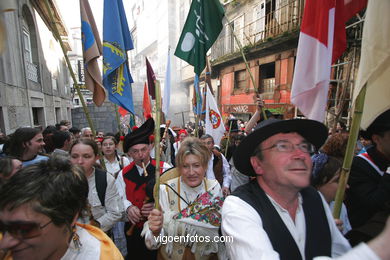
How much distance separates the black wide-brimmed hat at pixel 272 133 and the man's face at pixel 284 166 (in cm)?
5

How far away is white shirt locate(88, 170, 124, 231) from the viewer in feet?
6.94

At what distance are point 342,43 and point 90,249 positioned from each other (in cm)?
304

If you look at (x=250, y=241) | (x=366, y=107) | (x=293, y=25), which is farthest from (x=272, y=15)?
(x=250, y=241)

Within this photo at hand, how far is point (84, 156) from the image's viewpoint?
2.25 meters

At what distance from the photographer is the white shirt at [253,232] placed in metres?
1.03

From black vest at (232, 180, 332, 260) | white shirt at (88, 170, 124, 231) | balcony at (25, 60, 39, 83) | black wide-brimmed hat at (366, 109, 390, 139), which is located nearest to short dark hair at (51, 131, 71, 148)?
white shirt at (88, 170, 124, 231)

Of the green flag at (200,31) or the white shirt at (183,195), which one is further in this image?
the green flag at (200,31)

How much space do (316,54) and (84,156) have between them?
106 inches

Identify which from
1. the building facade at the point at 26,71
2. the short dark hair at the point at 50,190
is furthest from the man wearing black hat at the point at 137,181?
the building facade at the point at 26,71

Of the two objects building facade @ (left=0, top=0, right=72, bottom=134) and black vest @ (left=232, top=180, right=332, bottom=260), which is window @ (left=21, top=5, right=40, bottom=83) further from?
black vest @ (left=232, top=180, right=332, bottom=260)

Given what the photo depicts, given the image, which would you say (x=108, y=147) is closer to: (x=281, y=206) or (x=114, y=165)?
(x=114, y=165)

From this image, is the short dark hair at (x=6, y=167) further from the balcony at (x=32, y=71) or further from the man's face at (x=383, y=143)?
the balcony at (x=32, y=71)

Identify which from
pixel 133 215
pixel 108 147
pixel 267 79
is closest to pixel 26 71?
pixel 108 147

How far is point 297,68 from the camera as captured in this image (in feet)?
6.91
